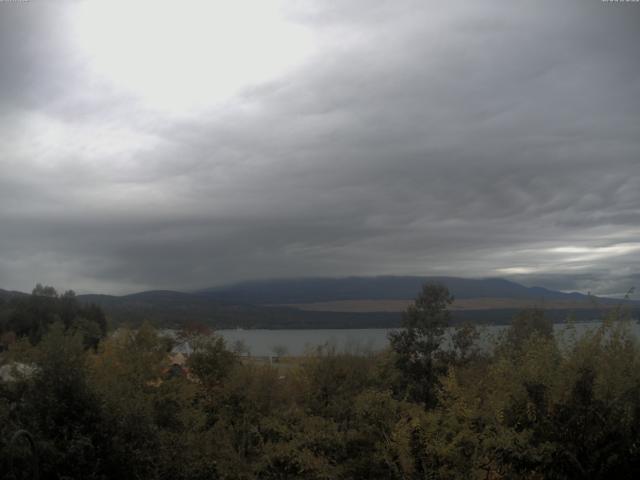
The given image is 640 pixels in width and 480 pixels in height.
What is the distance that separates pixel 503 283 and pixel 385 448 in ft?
447

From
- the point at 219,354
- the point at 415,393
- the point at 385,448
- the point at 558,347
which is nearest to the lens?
the point at 385,448

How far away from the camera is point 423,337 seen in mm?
28500

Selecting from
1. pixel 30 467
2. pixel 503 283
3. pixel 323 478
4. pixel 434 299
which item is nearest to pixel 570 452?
pixel 323 478

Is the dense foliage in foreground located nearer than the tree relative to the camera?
Yes

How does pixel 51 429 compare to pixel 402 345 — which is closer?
pixel 51 429

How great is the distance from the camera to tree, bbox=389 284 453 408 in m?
27.7

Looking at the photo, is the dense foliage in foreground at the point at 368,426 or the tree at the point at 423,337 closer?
the dense foliage in foreground at the point at 368,426

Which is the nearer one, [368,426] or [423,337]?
[368,426]

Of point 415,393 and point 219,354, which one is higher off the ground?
point 219,354

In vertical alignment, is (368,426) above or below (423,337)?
below

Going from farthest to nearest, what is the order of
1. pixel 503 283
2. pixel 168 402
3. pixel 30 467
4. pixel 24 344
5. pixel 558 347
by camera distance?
pixel 503 283
pixel 24 344
pixel 168 402
pixel 558 347
pixel 30 467

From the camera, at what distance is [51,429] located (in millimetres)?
11867

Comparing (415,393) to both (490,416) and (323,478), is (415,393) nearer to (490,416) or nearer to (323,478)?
(323,478)

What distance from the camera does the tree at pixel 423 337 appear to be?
27.7m
